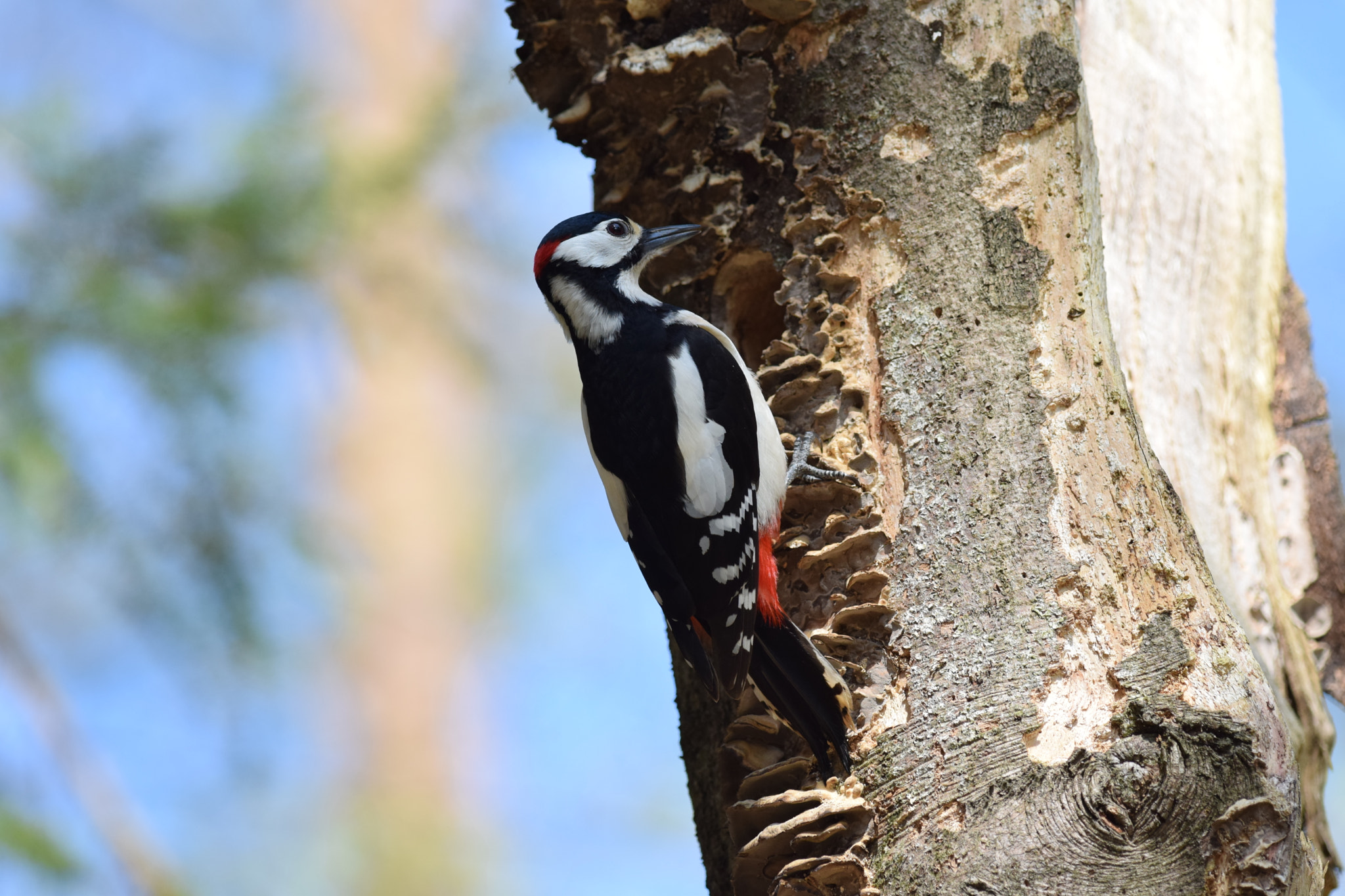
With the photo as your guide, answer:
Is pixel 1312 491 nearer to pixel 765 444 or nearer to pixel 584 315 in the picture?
pixel 765 444

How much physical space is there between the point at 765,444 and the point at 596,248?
0.65m

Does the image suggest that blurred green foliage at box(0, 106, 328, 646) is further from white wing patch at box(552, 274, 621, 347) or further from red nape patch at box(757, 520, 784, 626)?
red nape patch at box(757, 520, 784, 626)

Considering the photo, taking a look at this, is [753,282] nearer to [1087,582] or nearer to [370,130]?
[1087,582]

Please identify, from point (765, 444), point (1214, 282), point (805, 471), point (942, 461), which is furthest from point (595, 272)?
point (1214, 282)

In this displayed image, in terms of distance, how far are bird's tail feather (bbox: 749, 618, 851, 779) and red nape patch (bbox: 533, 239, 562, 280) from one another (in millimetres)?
1169

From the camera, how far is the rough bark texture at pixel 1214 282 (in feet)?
8.43

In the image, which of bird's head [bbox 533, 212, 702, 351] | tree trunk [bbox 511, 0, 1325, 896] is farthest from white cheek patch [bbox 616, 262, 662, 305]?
tree trunk [bbox 511, 0, 1325, 896]

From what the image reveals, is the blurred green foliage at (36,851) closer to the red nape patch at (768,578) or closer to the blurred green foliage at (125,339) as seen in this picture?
the blurred green foliage at (125,339)

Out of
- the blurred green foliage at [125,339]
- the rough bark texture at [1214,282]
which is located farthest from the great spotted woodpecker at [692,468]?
the blurred green foliage at [125,339]

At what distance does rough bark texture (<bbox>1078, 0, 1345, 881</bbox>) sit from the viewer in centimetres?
257

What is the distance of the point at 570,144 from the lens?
8.63ft

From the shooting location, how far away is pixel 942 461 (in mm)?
2025

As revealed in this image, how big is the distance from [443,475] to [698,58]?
19.5 feet

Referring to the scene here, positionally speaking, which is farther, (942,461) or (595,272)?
(595,272)
